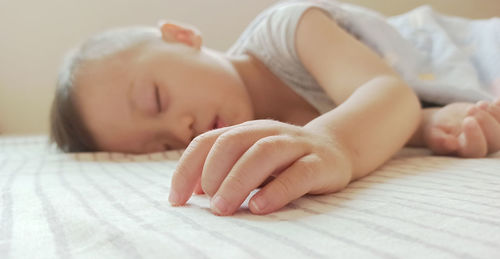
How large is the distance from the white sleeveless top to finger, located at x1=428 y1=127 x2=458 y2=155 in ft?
0.62

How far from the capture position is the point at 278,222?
298 millimetres

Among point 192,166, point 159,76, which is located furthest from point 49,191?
point 159,76

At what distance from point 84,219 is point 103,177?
0.80ft

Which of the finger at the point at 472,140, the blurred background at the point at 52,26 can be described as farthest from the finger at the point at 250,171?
the blurred background at the point at 52,26

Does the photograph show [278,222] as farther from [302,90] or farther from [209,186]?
[302,90]

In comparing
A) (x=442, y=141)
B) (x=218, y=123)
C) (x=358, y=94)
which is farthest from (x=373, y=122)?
(x=218, y=123)

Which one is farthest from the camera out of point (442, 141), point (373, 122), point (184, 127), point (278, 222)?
point (184, 127)

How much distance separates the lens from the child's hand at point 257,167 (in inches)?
13.0

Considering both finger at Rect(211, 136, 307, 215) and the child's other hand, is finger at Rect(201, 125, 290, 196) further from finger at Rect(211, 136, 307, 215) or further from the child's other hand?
the child's other hand

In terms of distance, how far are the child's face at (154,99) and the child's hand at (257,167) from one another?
40 centimetres

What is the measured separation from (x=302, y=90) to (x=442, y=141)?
1.11ft

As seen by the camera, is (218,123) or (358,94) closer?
(358,94)

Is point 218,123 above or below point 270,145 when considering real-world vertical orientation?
below

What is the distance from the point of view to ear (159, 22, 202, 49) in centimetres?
91
